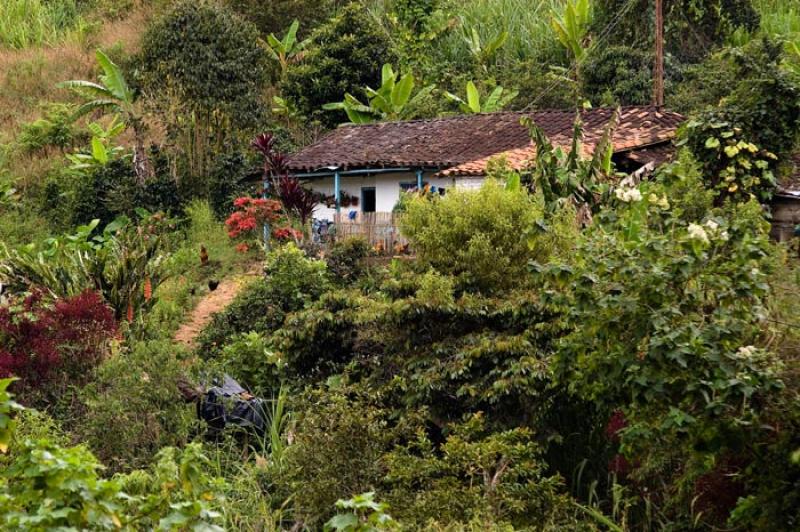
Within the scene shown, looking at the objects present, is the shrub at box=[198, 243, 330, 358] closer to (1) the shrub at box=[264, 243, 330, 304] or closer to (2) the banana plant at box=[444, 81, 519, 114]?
(1) the shrub at box=[264, 243, 330, 304]

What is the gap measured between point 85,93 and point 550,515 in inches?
917

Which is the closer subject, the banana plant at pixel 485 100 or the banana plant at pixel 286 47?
the banana plant at pixel 485 100

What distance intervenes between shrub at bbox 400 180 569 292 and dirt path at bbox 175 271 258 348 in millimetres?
6731

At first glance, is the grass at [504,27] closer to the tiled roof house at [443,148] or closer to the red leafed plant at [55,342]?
the tiled roof house at [443,148]

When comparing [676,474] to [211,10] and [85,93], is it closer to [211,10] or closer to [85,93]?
[211,10]

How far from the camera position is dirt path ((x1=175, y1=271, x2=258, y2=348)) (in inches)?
628

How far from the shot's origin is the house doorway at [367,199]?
2198 centimetres

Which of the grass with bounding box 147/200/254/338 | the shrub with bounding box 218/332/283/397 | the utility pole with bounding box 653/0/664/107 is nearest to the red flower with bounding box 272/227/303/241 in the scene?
the grass with bounding box 147/200/254/338

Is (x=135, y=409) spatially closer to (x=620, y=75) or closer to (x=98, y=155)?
(x=98, y=155)

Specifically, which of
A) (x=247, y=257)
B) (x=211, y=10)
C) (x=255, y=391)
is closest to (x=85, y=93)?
(x=211, y=10)

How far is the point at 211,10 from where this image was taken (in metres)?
26.2

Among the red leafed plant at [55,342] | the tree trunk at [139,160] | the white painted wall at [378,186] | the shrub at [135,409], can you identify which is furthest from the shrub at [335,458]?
the tree trunk at [139,160]

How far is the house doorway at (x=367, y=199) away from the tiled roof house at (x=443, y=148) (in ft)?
0.07

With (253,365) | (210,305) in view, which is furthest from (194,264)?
(253,365)
